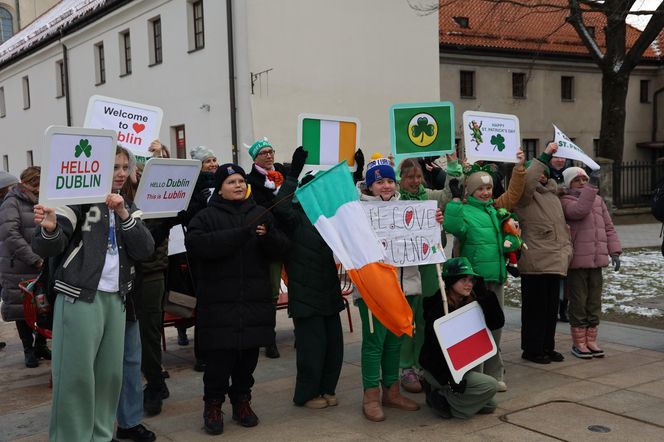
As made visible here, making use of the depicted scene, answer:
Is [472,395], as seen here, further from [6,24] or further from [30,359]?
[6,24]

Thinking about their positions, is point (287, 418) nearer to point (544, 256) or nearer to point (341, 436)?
point (341, 436)

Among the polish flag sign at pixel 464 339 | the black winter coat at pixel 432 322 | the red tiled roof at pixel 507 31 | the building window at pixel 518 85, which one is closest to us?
the polish flag sign at pixel 464 339

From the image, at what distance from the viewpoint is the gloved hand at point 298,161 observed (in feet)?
16.1

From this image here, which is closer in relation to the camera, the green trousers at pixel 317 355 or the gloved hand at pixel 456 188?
the green trousers at pixel 317 355

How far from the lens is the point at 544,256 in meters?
6.11

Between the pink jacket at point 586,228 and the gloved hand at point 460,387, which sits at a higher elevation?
the pink jacket at point 586,228

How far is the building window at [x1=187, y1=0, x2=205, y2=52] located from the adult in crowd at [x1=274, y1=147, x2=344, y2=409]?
639 inches

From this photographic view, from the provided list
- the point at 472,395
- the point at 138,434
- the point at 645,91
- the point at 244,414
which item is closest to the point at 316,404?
the point at 244,414

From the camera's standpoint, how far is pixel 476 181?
5633 millimetres

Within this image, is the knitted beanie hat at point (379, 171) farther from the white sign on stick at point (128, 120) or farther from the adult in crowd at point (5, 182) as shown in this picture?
the adult in crowd at point (5, 182)

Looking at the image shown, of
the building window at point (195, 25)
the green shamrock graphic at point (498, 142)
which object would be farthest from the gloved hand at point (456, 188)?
the building window at point (195, 25)

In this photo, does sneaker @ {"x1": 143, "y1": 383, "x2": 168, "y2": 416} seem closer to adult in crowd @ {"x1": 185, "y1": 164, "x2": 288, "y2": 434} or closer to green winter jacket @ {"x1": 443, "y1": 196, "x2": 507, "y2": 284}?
adult in crowd @ {"x1": 185, "y1": 164, "x2": 288, "y2": 434}

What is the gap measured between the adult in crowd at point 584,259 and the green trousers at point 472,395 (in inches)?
79.5

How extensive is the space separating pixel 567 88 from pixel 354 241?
31.4 metres
